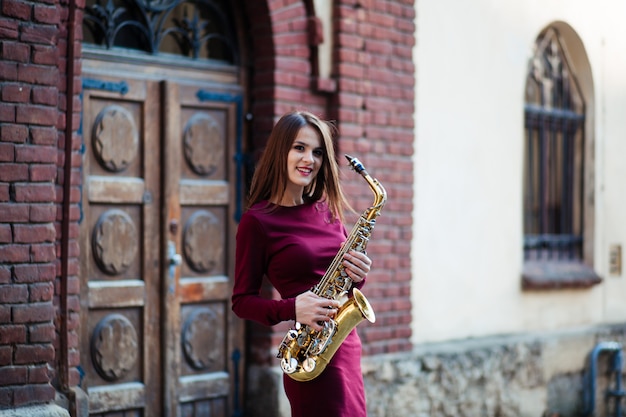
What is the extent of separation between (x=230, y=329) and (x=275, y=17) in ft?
6.64

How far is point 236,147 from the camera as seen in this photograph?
657 cm

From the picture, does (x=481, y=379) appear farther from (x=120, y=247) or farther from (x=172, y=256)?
(x=120, y=247)

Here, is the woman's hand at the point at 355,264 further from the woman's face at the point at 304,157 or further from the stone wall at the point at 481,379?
the stone wall at the point at 481,379

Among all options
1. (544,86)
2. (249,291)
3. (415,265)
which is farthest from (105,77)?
(544,86)

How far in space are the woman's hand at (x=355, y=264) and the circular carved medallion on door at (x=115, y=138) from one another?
2.29 meters

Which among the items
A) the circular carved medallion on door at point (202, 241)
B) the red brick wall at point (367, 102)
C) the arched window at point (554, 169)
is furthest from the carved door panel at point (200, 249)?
the arched window at point (554, 169)

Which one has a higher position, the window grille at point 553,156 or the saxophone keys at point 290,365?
the window grille at point 553,156

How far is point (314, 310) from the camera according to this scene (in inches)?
154

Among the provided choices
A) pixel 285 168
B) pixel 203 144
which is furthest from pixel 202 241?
pixel 285 168

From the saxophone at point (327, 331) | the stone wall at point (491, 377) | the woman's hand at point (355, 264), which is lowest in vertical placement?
the stone wall at point (491, 377)

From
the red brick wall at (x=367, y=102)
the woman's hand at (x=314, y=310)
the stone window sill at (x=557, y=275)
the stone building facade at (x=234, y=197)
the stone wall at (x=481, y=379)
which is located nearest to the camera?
the woman's hand at (x=314, y=310)

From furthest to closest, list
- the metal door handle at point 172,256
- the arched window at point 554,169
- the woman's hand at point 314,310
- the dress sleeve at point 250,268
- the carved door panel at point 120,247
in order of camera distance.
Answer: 1. the arched window at point 554,169
2. the metal door handle at point 172,256
3. the carved door panel at point 120,247
4. the dress sleeve at point 250,268
5. the woman's hand at point 314,310

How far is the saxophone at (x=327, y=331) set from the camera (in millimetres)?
3986

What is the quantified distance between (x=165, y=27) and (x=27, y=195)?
1.70 metres
